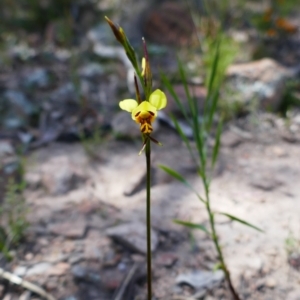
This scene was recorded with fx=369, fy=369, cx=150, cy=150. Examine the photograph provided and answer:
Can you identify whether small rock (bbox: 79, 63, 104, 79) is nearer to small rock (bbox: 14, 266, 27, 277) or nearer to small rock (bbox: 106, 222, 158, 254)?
small rock (bbox: 106, 222, 158, 254)

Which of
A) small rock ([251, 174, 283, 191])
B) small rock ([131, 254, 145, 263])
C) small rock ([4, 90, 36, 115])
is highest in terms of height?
small rock ([4, 90, 36, 115])

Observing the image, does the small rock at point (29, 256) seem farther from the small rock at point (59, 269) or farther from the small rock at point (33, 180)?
the small rock at point (33, 180)

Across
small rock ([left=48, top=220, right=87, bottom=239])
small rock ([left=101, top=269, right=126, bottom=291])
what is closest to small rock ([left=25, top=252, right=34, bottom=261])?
small rock ([left=48, top=220, right=87, bottom=239])

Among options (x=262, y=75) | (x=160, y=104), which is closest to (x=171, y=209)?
(x=160, y=104)

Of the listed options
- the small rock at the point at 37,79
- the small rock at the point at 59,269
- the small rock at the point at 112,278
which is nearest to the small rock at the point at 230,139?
the small rock at the point at 112,278

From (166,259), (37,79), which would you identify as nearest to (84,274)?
(166,259)
